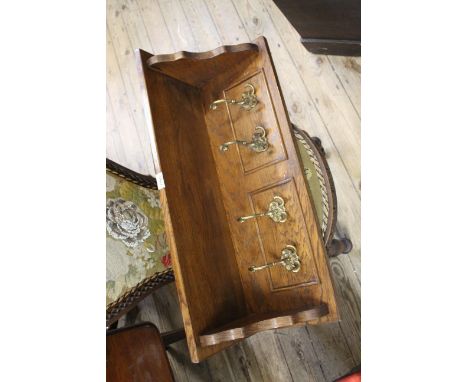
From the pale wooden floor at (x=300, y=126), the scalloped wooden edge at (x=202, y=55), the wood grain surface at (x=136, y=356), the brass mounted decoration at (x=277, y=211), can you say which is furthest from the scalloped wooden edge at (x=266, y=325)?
the pale wooden floor at (x=300, y=126)

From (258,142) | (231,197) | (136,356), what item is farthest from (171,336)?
(258,142)

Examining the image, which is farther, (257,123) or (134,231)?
(134,231)

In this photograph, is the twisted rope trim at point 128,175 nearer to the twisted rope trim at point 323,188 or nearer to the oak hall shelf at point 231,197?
the oak hall shelf at point 231,197

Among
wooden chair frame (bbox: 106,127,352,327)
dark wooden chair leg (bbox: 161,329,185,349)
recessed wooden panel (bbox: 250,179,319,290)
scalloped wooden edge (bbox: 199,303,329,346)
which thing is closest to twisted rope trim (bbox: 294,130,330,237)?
wooden chair frame (bbox: 106,127,352,327)

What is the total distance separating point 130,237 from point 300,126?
814mm

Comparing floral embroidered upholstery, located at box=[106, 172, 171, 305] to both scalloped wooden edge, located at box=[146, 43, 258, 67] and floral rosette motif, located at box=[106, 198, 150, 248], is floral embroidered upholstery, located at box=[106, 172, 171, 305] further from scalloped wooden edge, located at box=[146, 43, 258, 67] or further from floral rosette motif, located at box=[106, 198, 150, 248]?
scalloped wooden edge, located at box=[146, 43, 258, 67]

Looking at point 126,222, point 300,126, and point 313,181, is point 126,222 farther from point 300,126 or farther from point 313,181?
point 300,126

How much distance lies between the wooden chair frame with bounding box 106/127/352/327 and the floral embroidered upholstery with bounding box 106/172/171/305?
2 centimetres

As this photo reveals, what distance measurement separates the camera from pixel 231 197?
3.62 feet

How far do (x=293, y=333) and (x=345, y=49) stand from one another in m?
1.08

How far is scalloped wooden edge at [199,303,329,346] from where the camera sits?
85 cm
